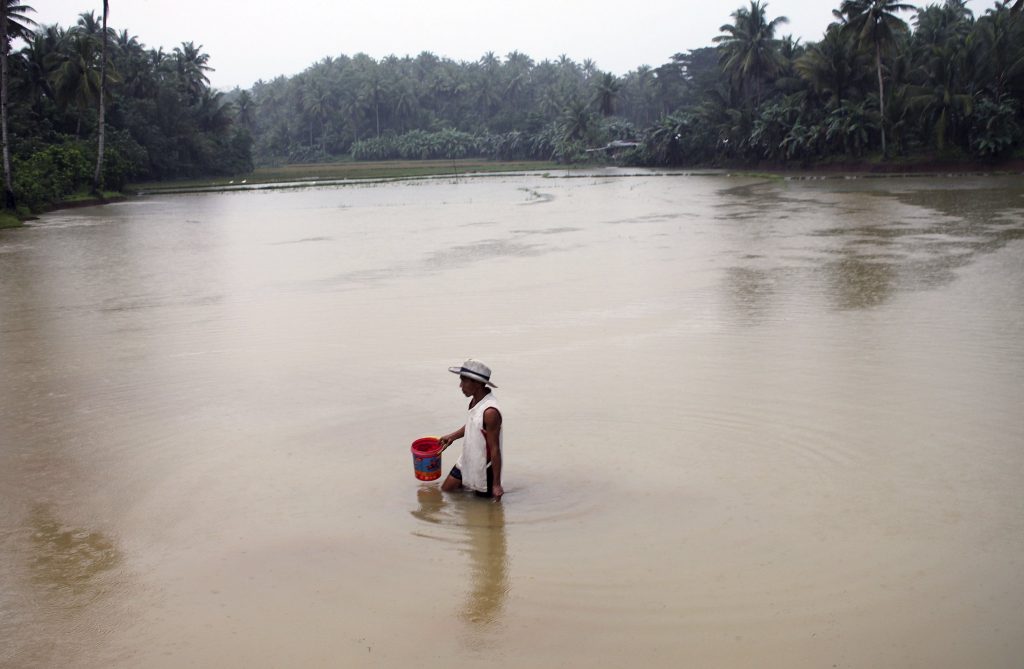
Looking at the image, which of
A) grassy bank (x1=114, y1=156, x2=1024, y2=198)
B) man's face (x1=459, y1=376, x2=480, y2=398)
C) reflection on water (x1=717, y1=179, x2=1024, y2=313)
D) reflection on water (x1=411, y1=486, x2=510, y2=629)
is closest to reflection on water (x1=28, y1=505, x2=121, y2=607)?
reflection on water (x1=411, y1=486, x2=510, y2=629)

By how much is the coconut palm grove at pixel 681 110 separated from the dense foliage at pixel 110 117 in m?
0.12

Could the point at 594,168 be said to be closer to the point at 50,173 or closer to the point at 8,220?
the point at 50,173

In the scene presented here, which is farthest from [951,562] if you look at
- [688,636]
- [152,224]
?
[152,224]

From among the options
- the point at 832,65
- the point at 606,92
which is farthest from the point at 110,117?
the point at 832,65

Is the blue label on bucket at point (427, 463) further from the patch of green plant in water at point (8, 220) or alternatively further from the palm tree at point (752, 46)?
the palm tree at point (752, 46)

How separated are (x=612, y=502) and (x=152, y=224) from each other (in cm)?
2566

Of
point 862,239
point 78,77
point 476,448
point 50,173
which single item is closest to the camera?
point 476,448

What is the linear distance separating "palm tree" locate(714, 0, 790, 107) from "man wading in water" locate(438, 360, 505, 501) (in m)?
52.8

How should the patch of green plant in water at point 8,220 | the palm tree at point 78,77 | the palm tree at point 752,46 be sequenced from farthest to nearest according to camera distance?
the palm tree at point 752,46, the palm tree at point 78,77, the patch of green plant in water at point 8,220

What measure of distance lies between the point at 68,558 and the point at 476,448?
224 centimetres

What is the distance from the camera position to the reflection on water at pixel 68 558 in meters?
4.45

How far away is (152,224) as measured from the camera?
2786 cm

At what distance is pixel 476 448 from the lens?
5258mm

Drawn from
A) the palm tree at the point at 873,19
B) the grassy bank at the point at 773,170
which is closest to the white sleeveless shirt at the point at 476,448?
the grassy bank at the point at 773,170
